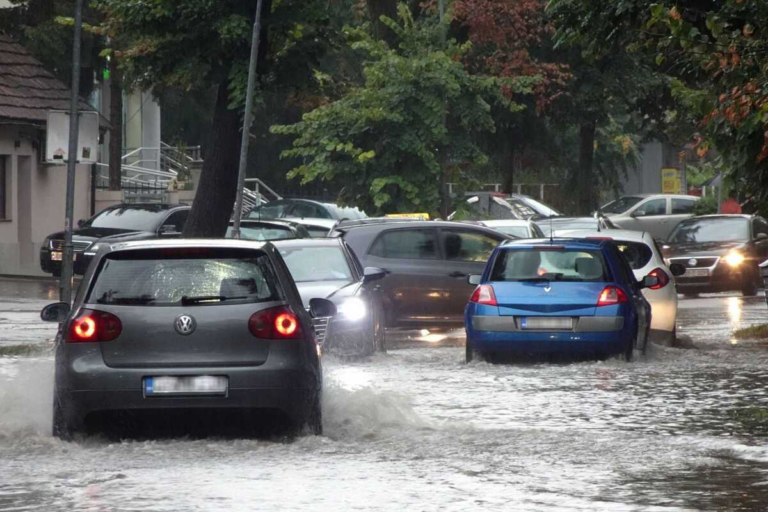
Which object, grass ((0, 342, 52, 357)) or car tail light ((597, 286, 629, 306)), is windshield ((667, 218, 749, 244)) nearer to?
car tail light ((597, 286, 629, 306))

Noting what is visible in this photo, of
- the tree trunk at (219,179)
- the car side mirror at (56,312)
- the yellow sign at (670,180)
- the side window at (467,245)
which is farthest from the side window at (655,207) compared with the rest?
the car side mirror at (56,312)

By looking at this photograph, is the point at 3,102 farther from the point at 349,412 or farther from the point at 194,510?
the point at 194,510

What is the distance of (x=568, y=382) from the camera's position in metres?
15.9

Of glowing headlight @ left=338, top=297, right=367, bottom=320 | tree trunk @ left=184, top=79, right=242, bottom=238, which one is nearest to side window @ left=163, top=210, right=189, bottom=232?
tree trunk @ left=184, top=79, right=242, bottom=238

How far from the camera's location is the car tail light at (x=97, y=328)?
431 inches

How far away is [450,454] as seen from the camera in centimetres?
1092

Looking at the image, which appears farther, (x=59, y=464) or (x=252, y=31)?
(x=252, y=31)

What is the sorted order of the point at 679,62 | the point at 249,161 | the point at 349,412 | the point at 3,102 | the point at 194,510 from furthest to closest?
1. the point at 249,161
2. the point at 3,102
3. the point at 679,62
4. the point at 349,412
5. the point at 194,510

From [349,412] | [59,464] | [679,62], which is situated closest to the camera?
[59,464]

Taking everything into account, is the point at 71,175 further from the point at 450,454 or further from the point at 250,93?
the point at 450,454

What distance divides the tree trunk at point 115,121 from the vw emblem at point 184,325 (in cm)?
3406

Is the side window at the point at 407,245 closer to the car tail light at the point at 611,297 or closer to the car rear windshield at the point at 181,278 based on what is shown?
the car tail light at the point at 611,297

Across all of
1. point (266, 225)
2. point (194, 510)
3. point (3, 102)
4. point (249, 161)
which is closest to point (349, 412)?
point (194, 510)

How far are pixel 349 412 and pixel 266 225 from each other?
875 inches
